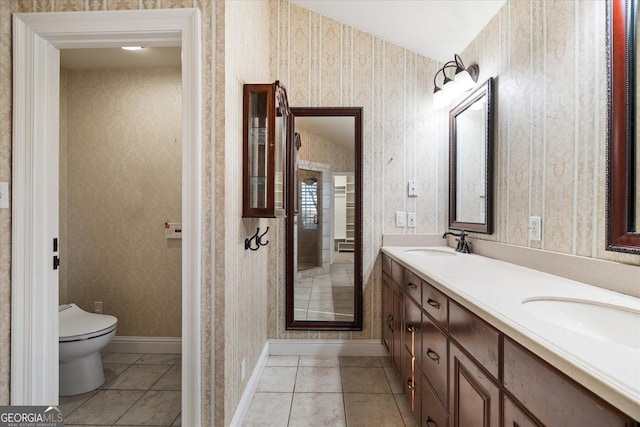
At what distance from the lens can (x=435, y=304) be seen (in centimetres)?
132

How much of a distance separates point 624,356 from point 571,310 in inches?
18.2

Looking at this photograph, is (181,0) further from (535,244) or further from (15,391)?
(535,244)

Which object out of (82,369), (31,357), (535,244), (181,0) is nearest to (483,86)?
(535,244)

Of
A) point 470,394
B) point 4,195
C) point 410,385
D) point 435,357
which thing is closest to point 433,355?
point 435,357

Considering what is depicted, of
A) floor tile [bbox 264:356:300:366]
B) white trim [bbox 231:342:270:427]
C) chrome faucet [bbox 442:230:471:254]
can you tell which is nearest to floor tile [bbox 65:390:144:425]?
white trim [bbox 231:342:270:427]

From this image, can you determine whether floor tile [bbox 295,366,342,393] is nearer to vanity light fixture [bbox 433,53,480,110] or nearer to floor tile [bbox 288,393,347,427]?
floor tile [bbox 288,393,347,427]

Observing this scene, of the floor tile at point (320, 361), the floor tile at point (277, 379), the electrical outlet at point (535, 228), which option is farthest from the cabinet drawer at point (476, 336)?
the floor tile at point (320, 361)

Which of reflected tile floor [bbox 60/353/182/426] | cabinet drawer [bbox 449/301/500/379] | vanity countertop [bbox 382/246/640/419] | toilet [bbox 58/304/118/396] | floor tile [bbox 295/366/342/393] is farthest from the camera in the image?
floor tile [bbox 295/366/342/393]

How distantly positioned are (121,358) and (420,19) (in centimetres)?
343

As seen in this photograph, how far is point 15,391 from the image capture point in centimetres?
135

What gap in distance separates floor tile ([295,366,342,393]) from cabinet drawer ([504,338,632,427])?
150 centimetres

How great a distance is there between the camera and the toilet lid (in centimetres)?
194

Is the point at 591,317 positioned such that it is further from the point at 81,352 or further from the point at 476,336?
the point at 81,352

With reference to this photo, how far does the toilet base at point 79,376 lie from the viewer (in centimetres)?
197
